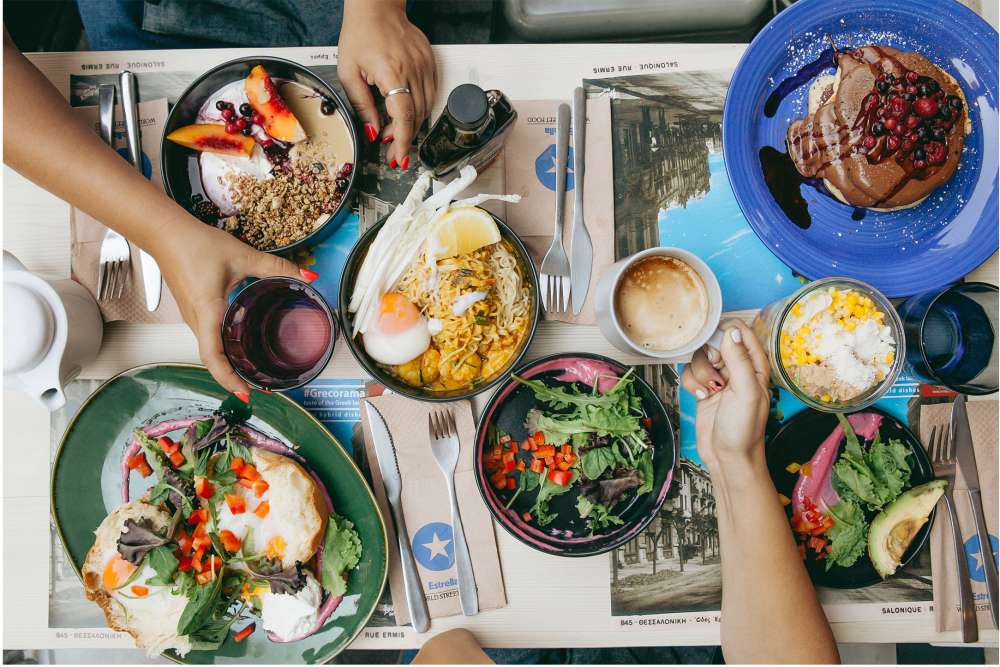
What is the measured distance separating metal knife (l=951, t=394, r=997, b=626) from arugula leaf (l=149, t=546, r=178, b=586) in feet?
6.39

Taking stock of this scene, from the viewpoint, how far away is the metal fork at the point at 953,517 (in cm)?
142

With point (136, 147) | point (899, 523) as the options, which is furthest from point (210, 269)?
point (899, 523)

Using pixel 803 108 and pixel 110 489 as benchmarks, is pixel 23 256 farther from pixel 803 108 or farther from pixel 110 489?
pixel 803 108

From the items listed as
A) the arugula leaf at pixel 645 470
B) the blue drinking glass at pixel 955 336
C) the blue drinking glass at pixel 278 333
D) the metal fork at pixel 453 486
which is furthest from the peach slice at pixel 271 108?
the blue drinking glass at pixel 955 336

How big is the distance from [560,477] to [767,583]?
0.55m

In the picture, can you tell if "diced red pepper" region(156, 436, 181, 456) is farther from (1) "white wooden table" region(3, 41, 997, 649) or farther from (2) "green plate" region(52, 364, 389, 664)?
(1) "white wooden table" region(3, 41, 997, 649)

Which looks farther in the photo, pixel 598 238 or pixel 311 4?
pixel 311 4

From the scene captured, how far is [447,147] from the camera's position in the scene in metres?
1.32

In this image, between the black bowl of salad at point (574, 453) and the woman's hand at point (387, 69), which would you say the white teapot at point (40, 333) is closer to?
the woman's hand at point (387, 69)

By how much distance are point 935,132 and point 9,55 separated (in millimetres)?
2130

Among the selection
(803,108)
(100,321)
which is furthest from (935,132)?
(100,321)

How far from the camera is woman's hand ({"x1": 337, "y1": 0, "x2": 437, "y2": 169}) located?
1384mm

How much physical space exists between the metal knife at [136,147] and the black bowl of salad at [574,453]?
2.89 feet

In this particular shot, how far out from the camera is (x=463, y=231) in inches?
51.9
